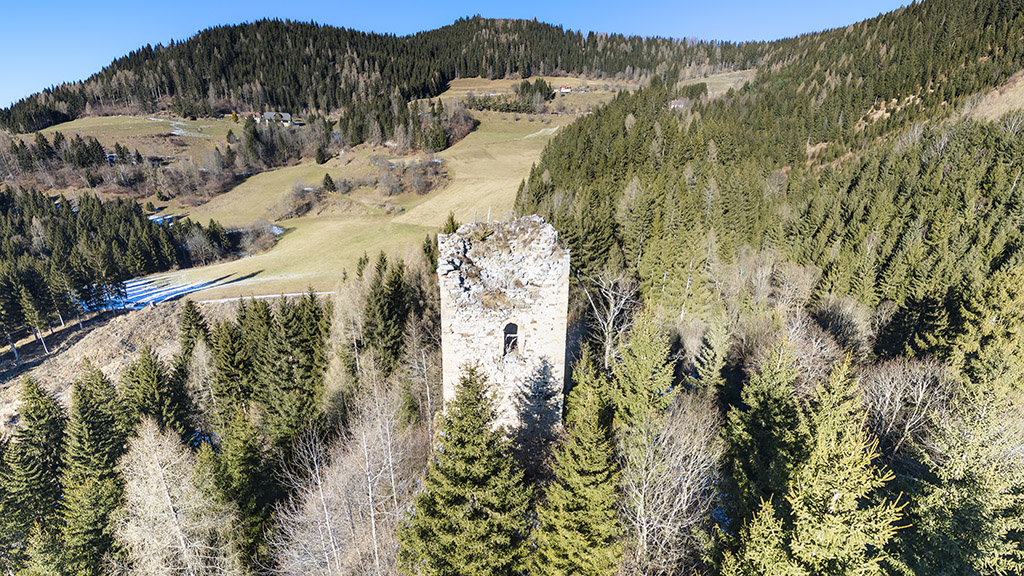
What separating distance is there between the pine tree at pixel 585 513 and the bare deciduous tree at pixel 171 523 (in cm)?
1334

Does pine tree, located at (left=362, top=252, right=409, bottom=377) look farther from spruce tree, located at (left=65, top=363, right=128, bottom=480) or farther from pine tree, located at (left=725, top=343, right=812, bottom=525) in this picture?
pine tree, located at (left=725, top=343, right=812, bottom=525)

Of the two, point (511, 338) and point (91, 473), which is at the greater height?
point (511, 338)

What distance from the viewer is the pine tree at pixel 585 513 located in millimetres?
11102

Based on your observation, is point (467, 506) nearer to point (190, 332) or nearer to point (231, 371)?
point (231, 371)

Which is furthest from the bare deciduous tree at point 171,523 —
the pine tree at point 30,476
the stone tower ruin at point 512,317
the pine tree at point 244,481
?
the stone tower ruin at point 512,317

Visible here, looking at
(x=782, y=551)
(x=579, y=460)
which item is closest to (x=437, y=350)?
(x=579, y=460)

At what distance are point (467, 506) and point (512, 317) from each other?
5.90 m

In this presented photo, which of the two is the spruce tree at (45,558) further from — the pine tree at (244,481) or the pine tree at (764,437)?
the pine tree at (764,437)

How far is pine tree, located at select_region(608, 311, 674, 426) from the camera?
1645cm

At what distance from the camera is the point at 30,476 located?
24.7 metres

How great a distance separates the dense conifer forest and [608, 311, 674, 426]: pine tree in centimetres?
14

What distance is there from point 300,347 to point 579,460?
84.1 ft

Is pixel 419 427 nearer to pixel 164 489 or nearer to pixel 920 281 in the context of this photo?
pixel 164 489

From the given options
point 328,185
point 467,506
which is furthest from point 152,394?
point 328,185
